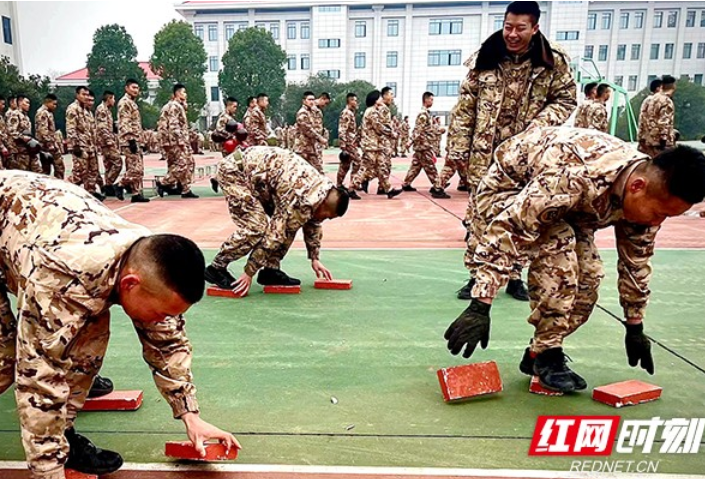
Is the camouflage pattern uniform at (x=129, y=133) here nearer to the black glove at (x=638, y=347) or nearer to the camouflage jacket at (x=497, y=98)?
the camouflage jacket at (x=497, y=98)

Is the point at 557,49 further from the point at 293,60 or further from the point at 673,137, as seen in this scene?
the point at 293,60

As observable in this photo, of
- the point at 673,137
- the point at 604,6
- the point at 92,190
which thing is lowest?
the point at 92,190

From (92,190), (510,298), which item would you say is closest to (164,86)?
(92,190)

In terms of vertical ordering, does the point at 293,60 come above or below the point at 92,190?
above

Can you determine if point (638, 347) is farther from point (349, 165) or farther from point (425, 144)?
point (349, 165)

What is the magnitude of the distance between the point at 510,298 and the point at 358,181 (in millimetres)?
6851

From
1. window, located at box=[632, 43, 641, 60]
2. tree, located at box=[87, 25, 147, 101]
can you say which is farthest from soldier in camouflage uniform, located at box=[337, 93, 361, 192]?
window, located at box=[632, 43, 641, 60]

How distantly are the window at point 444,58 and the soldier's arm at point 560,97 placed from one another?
153 feet

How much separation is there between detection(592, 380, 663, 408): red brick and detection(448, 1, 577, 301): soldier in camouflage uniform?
1723 millimetres

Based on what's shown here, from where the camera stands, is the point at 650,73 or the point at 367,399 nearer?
the point at 367,399

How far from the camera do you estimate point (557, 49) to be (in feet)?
13.6

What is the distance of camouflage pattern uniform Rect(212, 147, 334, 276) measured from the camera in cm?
437

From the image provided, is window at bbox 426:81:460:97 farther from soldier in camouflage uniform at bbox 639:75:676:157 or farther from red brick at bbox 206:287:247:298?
red brick at bbox 206:287:247:298

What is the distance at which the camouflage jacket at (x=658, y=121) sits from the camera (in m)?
10.4
